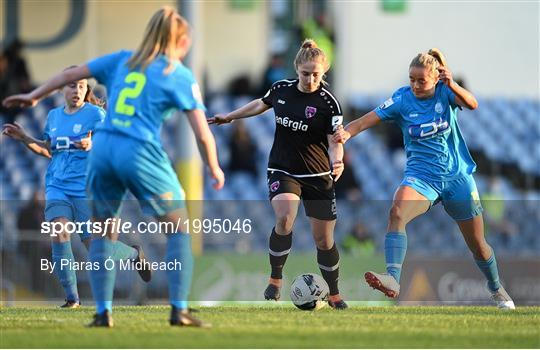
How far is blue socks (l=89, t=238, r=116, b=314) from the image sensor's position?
966 centimetres

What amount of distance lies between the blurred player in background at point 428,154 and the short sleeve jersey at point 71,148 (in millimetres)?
2400

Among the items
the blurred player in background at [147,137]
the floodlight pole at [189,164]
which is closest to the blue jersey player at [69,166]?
the blurred player in background at [147,137]

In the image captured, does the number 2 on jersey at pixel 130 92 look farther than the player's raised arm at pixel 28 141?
No

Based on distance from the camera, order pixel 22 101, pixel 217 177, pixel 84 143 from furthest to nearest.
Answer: pixel 84 143
pixel 22 101
pixel 217 177

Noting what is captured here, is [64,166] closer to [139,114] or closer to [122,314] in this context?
[122,314]

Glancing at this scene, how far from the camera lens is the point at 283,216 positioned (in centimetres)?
1244

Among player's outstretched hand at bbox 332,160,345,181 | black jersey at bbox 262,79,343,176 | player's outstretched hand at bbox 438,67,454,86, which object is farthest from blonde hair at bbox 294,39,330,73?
player's outstretched hand at bbox 438,67,454,86

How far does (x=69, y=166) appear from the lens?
12750mm

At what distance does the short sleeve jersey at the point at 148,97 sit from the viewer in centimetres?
948

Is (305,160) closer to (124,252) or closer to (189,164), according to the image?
(124,252)

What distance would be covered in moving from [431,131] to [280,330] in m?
3.05

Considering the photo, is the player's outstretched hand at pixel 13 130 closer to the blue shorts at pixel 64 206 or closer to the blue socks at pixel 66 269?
the blue shorts at pixel 64 206

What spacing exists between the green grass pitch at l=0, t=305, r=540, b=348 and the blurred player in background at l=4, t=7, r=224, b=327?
15.6 inches

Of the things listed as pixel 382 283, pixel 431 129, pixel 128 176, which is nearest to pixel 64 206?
pixel 382 283
